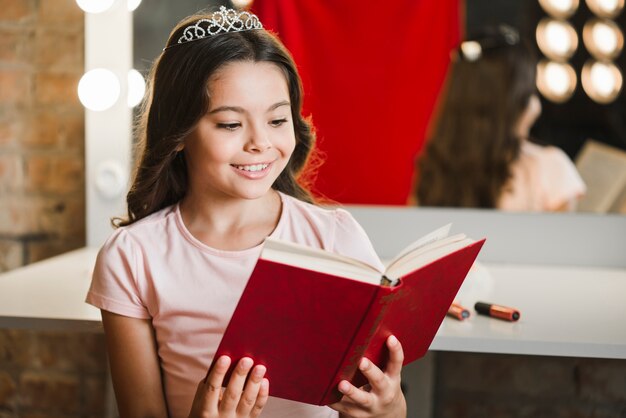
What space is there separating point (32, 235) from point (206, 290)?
941 mm

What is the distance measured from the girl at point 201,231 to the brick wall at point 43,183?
2.43 feet

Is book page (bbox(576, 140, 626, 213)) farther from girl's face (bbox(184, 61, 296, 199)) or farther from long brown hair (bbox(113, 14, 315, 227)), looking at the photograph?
girl's face (bbox(184, 61, 296, 199))

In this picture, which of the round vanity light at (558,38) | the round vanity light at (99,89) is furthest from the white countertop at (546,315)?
the round vanity light at (99,89)

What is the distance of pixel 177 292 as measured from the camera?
3.33 ft

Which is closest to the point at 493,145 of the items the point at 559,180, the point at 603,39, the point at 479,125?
the point at 479,125

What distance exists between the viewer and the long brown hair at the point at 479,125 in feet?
5.11

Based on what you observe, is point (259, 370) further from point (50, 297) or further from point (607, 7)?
point (607, 7)

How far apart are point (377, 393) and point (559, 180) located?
0.86 meters

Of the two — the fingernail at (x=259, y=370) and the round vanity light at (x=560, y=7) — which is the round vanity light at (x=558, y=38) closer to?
the round vanity light at (x=560, y=7)

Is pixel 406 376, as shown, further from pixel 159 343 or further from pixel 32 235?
pixel 32 235

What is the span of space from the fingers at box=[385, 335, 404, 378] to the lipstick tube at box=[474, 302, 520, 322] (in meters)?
0.30

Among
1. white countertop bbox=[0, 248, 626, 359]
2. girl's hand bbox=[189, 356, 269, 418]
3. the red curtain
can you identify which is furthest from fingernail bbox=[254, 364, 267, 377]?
the red curtain

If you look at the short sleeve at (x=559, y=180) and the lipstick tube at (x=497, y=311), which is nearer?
the lipstick tube at (x=497, y=311)

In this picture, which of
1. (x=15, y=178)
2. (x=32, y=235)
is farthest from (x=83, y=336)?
(x=15, y=178)
